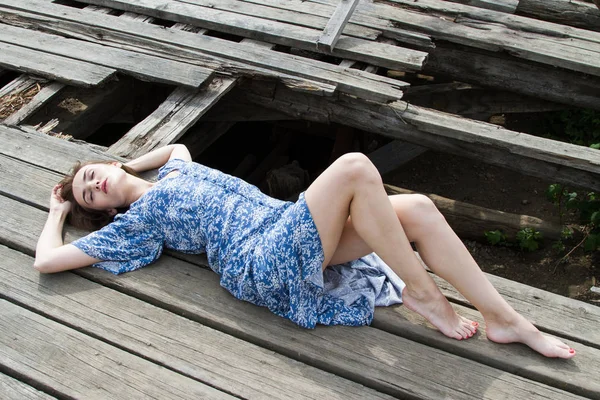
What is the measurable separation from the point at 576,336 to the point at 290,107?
7.56 feet

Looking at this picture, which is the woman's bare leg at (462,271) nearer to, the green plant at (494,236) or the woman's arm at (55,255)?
the woman's arm at (55,255)

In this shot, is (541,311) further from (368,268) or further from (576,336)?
(368,268)

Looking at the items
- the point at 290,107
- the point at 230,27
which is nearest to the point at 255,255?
the point at 290,107

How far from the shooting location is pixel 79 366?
2291mm

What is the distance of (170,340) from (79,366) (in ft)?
1.11

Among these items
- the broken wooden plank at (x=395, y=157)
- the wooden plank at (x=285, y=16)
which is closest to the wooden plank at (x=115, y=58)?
the wooden plank at (x=285, y=16)

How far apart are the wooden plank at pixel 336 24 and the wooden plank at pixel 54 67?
1.41 metres

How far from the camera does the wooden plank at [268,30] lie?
4180 mm

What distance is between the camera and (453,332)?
238cm

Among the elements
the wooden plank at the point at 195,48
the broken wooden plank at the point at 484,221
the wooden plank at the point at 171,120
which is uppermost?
the wooden plank at the point at 195,48

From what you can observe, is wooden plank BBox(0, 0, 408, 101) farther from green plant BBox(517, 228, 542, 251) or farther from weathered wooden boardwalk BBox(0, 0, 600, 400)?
green plant BBox(517, 228, 542, 251)

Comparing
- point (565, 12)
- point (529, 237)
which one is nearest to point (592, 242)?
point (529, 237)

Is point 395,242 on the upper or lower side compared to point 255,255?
upper

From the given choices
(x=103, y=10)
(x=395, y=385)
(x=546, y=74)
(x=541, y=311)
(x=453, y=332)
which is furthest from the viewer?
(x=103, y=10)
